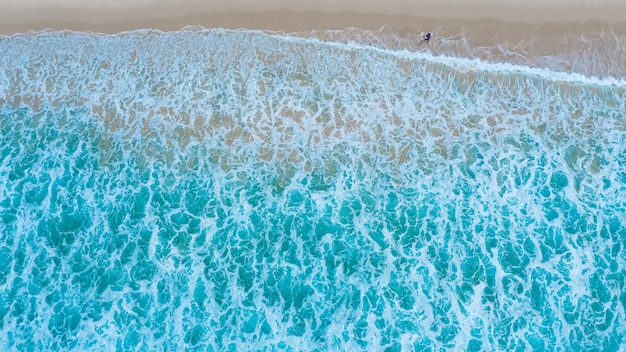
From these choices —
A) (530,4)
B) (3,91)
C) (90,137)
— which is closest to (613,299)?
(530,4)

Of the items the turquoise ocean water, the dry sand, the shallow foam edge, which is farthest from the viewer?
the dry sand

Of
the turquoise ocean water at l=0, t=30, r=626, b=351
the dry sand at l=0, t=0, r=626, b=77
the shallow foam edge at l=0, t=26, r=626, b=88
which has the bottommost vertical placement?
the turquoise ocean water at l=0, t=30, r=626, b=351

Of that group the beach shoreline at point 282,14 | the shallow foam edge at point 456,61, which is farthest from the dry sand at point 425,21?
the shallow foam edge at point 456,61

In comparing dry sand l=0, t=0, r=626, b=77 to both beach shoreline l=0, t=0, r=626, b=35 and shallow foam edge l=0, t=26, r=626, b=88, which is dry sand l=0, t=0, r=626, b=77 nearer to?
beach shoreline l=0, t=0, r=626, b=35

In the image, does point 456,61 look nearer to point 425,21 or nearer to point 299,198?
point 425,21

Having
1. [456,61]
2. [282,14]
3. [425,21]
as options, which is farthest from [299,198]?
[425,21]

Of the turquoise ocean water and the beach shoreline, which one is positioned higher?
the beach shoreline

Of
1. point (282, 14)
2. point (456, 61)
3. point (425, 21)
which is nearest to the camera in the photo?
point (456, 61)

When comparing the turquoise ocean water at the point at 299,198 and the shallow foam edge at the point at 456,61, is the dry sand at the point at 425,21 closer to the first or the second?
the shallow foam edge at the point at 456,61

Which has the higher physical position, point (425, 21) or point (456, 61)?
point (425, 21)

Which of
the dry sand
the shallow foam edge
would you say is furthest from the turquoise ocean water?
the dry sand
